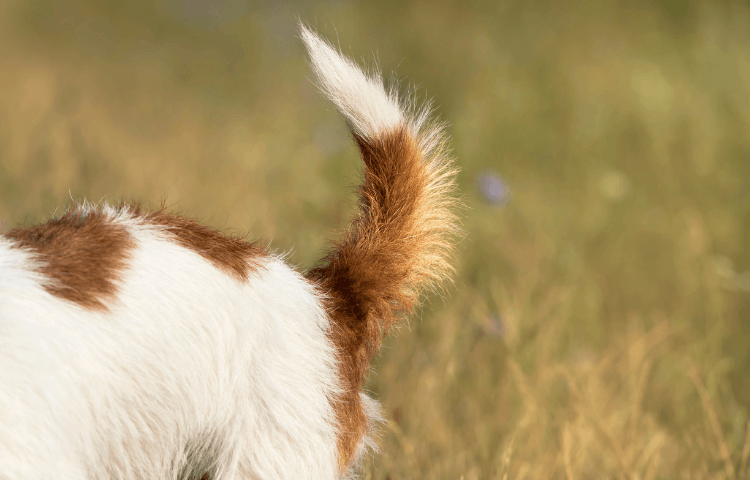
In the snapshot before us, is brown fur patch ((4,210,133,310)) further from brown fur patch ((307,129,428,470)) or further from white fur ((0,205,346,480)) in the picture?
brown fur patch ((307,129,428,470))

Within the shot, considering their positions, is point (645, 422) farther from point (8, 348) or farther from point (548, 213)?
point (8, 348)

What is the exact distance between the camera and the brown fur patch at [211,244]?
49.3 inches

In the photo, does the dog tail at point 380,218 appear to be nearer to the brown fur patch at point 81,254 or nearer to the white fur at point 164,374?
the white fur at point 164,374

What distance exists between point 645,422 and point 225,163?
8.23 ft

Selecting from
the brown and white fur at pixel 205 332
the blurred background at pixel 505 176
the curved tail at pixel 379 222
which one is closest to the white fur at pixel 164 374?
the brown and white fur at pixel 205 332

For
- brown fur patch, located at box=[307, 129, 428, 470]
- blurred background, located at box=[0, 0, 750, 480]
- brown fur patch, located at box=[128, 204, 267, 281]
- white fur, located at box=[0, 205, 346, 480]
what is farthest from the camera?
blurred background, located at box=[0, 0, 750, 480]

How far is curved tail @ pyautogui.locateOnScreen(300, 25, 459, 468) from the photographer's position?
56.2 inches

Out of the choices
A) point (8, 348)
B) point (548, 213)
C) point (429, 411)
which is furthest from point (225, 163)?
point (8, 348)

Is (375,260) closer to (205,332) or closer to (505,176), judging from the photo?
(205,332)

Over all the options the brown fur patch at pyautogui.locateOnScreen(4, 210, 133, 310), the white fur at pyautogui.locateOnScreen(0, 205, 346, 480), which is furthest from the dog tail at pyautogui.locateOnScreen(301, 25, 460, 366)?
the brown fur patch at pyautogui.locateOnScreen(4, 210, 133, 310)

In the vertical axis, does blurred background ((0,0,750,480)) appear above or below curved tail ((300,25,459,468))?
above

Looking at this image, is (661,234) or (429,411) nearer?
(429,411)

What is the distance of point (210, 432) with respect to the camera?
1188mm

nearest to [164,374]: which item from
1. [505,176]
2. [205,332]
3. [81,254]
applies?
[205,332]
